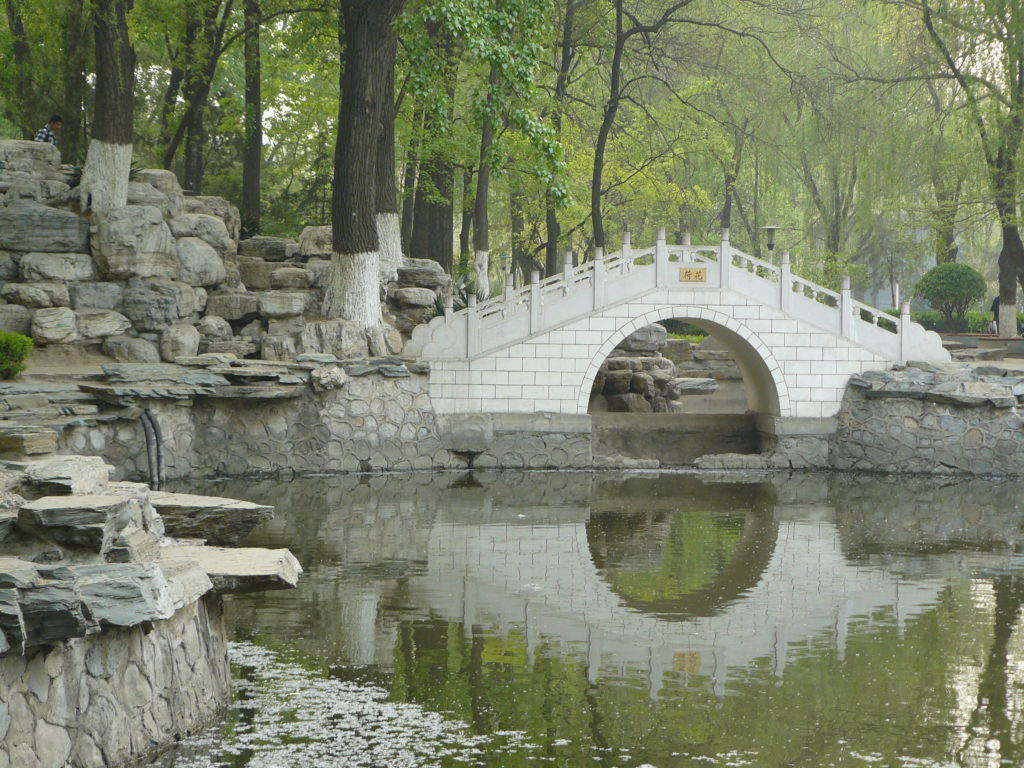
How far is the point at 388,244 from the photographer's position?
21.8 meters

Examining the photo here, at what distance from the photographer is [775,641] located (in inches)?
387

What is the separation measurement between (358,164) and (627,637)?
11.8 metres

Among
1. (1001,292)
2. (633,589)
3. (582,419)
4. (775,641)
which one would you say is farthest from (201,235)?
(1001,292)

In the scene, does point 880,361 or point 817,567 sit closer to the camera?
point 817,567

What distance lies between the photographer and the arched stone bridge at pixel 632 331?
67.7 feet

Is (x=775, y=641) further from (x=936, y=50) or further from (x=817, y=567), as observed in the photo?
(x=936, y=50)

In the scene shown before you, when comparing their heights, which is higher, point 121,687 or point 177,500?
point 177,500

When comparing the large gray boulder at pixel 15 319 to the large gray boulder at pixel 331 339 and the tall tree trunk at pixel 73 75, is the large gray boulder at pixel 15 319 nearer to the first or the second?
the large gray boulder at pixel 331 339

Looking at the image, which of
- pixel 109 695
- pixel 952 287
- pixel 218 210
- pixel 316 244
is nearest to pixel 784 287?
pixel 316 244

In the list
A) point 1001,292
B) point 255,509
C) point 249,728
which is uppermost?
point 1001,292

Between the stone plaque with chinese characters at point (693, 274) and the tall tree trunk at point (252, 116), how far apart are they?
339 inches

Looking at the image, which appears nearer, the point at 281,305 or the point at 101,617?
the point at 101,617

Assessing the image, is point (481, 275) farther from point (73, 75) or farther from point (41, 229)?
point (73, 75)

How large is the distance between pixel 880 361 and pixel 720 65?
419 inches
